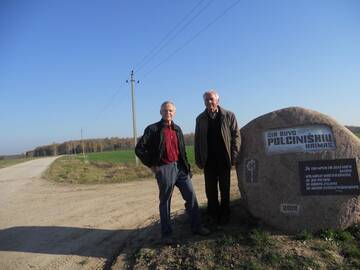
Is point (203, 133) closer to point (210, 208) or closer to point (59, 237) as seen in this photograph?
point (210, 208)

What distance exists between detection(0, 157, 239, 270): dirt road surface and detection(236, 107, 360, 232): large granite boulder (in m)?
2.16

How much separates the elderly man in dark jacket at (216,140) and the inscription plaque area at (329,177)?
3.26 feet

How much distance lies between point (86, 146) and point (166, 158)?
348 feet

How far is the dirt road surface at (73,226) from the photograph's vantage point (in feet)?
17.3

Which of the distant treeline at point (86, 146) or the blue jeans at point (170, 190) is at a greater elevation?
the distant treeline at point (86, 146)

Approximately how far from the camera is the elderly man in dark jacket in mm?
5211

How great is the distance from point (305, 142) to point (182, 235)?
2189mm

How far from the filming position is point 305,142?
5.16 m

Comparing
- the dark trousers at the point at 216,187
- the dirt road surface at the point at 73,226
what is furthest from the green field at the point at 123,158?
the dark trousers at the point at 216,187

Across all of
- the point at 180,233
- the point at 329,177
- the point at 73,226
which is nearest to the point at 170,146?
the point at 180,233

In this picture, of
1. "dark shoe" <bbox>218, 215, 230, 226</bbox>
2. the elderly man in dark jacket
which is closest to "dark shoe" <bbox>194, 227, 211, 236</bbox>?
"dark shoe" <bbox>218, 215, 230, 226</bbox>

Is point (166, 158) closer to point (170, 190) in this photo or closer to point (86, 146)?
point (170, 190)

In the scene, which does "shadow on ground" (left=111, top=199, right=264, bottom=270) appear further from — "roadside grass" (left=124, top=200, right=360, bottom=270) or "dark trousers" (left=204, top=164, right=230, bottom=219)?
"dark trousers" (left=204, top=164, right=230, bottom=219)

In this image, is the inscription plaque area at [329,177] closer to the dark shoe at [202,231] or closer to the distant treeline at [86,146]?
the dark shoe at [202,231]
